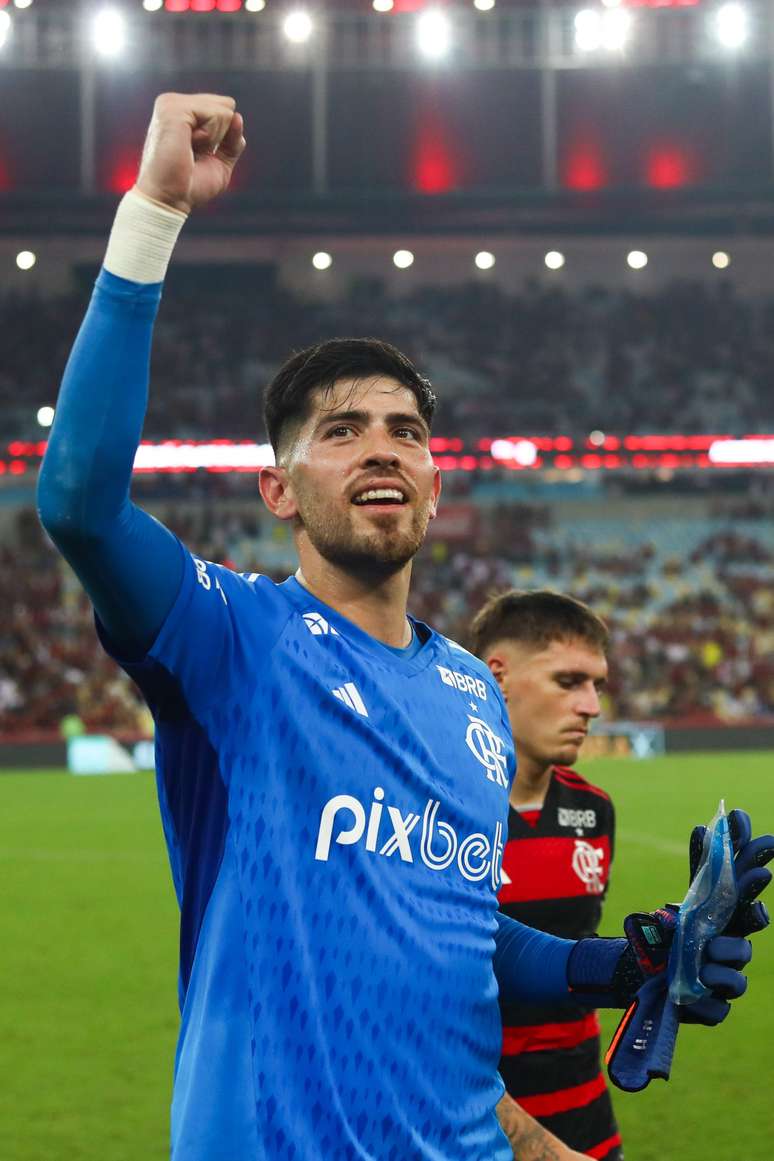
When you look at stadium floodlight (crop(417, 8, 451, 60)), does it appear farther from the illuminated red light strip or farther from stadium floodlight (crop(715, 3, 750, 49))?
the illuminated red light strip

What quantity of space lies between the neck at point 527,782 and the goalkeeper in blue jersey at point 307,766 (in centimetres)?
121

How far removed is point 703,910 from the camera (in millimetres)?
2361

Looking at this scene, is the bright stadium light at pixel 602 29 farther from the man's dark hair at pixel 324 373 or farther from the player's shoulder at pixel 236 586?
the player's shoulder at pixel 236 586

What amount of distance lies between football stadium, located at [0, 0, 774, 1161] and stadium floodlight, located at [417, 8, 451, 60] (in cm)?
8

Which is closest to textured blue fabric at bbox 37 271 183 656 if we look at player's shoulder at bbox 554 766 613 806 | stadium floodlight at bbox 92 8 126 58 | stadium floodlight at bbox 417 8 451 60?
player's shoulder at bbox 554 766 613 806

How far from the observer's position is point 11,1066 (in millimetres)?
6820

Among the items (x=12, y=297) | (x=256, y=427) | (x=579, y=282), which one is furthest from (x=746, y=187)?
(x=12, y=297)

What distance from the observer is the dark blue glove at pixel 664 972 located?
2.34 meters

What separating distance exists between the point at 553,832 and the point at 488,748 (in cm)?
128

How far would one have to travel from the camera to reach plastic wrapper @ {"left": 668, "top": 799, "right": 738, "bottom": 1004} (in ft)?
7.61

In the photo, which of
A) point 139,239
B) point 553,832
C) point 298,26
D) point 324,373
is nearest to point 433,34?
point 298,26

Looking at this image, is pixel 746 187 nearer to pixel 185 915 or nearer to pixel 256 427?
pixel 256 427

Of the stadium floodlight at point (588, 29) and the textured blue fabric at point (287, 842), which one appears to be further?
the stadium floodlight at point (588, 29)

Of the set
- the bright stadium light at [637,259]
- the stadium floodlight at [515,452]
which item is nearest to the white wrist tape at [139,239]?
the stadium floodlight at [515,452]
